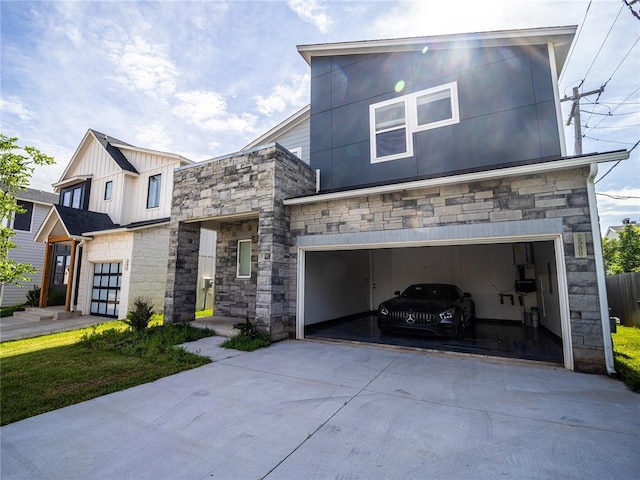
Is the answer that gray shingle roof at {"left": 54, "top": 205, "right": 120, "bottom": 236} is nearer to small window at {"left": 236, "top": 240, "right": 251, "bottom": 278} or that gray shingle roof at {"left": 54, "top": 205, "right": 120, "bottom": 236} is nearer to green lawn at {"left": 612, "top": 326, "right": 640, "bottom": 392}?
small window at {"left": 236, "top": 240, "right": 251, "bottom": 278}

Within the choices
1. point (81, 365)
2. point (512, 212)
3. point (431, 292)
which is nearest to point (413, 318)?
point (431, 292)

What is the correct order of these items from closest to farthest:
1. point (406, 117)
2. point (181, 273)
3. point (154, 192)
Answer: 1. point (406, 117)
2. point (181, 273)
3. point (154, 192)

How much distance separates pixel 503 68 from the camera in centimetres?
667

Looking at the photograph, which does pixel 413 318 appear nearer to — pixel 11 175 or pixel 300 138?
pixel 300 138

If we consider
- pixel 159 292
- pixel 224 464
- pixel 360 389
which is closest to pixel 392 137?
pixel 360 389

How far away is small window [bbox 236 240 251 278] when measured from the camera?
30.6 feet

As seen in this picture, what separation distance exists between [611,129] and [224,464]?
14.9m

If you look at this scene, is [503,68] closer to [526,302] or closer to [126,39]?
[526,302]

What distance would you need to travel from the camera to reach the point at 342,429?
9.46 feet

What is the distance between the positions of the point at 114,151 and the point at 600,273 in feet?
60.4

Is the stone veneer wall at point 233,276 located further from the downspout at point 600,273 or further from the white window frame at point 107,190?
the white window frame at point 107,190

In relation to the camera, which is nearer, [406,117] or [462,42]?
[462,42]

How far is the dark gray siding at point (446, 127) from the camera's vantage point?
6.32 m

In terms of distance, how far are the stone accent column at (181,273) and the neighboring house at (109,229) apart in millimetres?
2895
